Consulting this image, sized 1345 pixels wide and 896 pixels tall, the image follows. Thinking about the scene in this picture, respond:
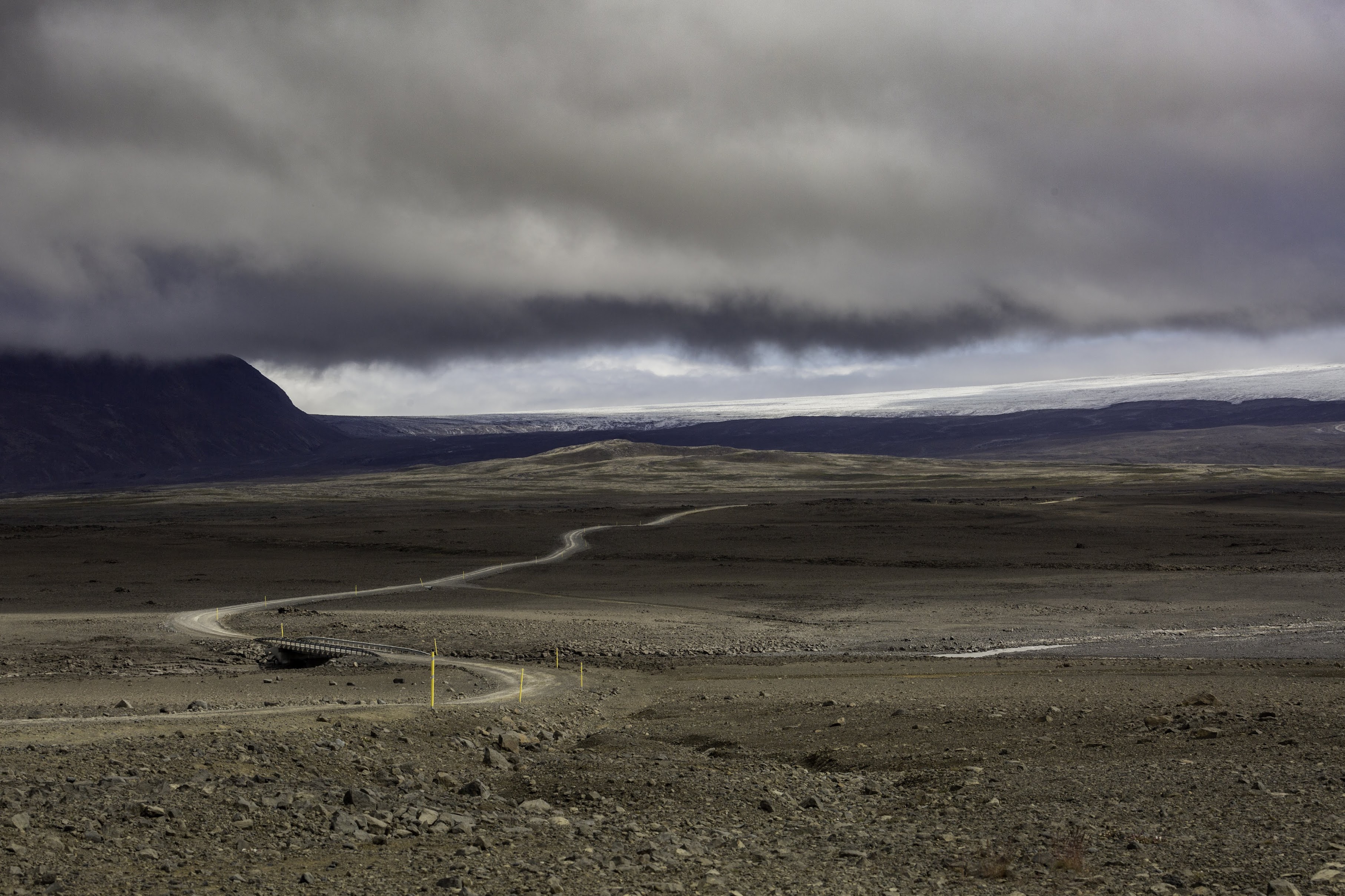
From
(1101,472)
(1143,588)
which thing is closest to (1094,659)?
(1143,588)

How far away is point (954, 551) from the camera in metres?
65.1

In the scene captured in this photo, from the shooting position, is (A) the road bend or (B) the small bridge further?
(B) the small bridge

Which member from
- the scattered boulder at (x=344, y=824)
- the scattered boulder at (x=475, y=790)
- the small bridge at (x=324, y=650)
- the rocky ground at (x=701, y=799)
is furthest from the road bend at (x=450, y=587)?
the scattered boulder at (x=344, y=824)

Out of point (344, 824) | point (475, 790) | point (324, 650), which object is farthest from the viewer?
point (324, 650)

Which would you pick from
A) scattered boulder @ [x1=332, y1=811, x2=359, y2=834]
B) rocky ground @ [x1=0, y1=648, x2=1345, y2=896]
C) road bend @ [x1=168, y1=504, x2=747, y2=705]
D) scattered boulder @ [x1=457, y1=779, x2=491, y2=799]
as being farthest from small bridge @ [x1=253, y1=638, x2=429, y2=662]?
scattered boulder @ [x1=332, y1=811, x2=359, y2=834]

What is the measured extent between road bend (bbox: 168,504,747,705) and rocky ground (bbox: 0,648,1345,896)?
435cm

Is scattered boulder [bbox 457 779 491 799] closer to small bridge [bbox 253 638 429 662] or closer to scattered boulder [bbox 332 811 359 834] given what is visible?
scattered boulder [bbox 332 811 359 834]

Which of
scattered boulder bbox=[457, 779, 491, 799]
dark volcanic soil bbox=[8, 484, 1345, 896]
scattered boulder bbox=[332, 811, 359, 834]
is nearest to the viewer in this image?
dark volcanic soil bbox=[8, 484, 1345, 896]

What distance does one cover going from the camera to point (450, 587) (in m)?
52.0

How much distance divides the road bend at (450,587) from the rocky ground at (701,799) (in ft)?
14.3

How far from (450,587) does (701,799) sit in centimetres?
3790

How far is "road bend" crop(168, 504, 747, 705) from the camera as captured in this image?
27.3 meters

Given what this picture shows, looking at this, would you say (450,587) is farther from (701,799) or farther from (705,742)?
(701,799)

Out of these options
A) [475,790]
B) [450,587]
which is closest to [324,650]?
[475,790]
